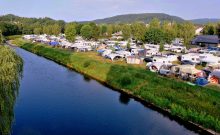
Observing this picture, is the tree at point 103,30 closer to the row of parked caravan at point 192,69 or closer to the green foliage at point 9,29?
the green foliage at point 9,29

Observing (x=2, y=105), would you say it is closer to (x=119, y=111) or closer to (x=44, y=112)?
(x=44, y=112)

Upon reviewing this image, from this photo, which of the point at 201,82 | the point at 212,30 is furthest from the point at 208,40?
the point at 201,82

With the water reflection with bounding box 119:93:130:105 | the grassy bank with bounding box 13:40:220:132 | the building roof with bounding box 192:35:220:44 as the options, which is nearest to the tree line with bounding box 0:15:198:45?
the building roof with bounding box 192:35:220:44

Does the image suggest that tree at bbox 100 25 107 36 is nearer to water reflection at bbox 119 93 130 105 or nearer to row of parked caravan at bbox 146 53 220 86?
row of parked caravan at bbox 146 53 220 86

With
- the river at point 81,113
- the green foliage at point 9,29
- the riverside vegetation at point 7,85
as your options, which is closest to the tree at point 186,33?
the river at point 81,113

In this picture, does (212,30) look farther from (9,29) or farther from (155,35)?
(9,29)
